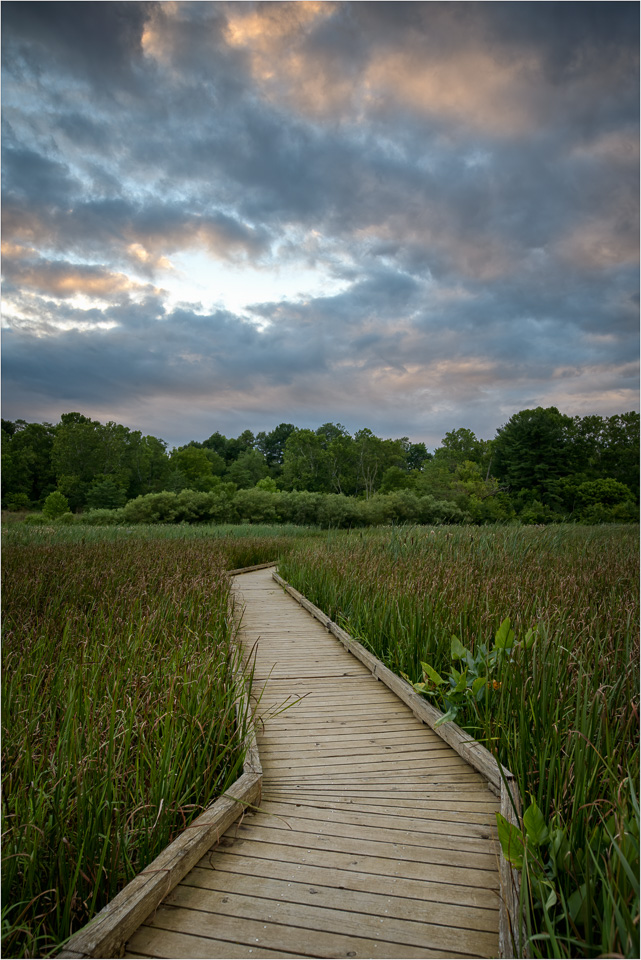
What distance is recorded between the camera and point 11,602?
15.7 ft

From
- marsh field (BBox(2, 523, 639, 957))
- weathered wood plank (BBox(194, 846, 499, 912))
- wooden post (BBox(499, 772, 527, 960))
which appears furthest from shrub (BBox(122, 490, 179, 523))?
wooden post (BBox(499, 772, 527, 960))

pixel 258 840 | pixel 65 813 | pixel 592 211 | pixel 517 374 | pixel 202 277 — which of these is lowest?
pixel 258 840

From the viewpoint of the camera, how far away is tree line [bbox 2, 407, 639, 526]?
24.7 metres

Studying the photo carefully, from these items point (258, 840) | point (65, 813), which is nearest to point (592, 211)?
point (258, 840)

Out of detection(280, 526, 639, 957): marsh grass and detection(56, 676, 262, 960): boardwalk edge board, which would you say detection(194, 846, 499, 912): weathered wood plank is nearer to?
detection(56, 676, 262, 960): boardwalk edge board

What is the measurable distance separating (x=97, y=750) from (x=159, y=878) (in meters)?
0.62

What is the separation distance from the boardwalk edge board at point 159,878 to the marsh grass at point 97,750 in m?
0.08

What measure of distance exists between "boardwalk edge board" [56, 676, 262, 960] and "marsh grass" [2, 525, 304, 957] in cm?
8

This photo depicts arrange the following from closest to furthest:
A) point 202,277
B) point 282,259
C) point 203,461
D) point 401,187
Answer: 1. point 202,277
2. point 401,187
3. point 282,259
4. point 203,461

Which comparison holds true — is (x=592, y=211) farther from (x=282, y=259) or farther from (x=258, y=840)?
(x=282, y=259)

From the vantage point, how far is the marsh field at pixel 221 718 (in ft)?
4.96

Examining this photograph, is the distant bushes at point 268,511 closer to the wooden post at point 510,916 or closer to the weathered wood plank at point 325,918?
the weathered wood plank at point 325,918

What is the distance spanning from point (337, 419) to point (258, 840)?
Answer: 193 feet

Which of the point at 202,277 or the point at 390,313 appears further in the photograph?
the point at 390,313
